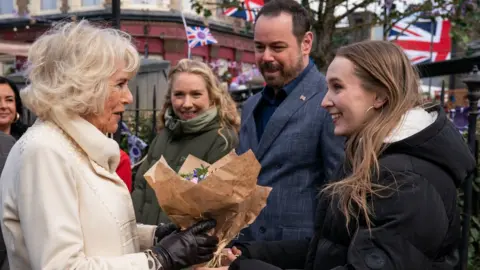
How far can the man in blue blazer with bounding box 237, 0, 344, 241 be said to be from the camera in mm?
2762

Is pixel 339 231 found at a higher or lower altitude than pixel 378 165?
lower

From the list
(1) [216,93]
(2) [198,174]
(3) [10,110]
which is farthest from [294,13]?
(3) [10,110]

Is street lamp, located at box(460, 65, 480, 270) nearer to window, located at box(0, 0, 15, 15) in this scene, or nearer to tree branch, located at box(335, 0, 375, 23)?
tree branch, located at box(335, 0, 375, 23)

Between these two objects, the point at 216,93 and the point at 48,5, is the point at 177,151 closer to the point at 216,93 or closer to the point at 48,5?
the point at 216,93

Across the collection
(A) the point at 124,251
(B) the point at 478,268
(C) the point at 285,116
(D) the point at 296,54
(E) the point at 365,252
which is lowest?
(B) the point at 478,268

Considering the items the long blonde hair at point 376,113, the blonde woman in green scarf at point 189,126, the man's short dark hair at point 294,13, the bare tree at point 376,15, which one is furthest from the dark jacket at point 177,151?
the bare tree at point 376,15

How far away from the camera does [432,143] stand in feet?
6.01

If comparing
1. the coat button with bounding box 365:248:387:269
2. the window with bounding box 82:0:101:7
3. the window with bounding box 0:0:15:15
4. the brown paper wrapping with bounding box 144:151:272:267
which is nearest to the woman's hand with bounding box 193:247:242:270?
the brown paper wrapping with bounding box 144:151:272:267

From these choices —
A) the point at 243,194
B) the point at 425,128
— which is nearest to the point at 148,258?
the point at 243,194

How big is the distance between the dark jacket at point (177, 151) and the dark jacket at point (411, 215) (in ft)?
6.06

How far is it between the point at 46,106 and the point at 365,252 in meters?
1.19

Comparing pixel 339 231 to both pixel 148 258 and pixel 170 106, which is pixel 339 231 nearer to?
pixel 148 258

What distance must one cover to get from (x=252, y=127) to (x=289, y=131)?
321 millimetres

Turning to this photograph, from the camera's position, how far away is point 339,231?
1884 millimetres
